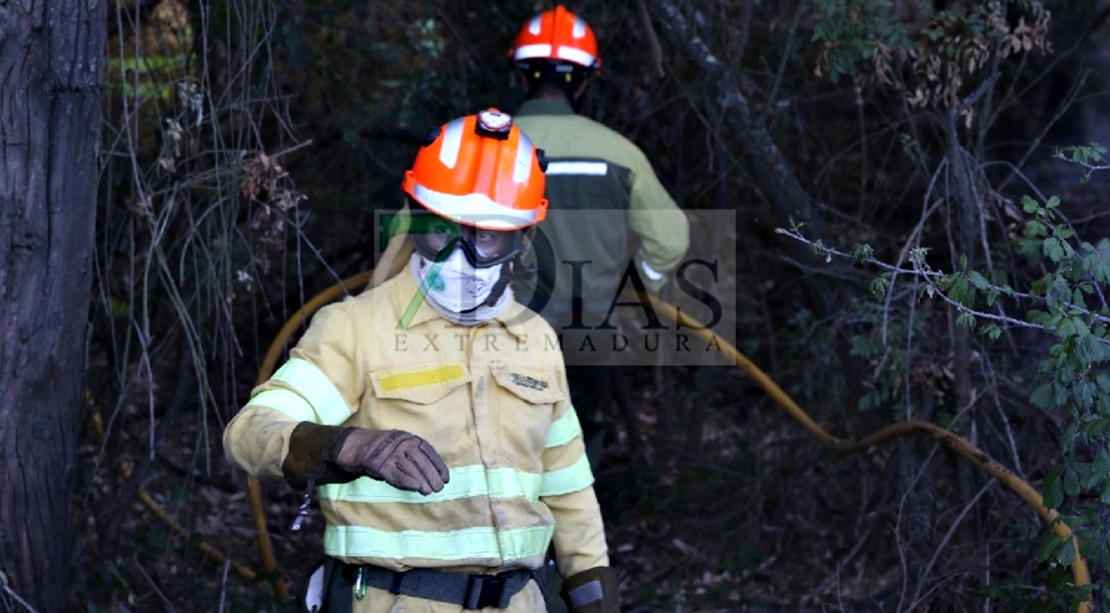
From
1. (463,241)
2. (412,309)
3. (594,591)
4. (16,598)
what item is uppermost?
(463,241)

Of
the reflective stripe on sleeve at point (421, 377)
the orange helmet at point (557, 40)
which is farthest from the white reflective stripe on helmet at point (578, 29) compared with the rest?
the reflective stripe on sleeve at point (421, 377)

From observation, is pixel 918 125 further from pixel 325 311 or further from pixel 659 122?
pixel 325 311

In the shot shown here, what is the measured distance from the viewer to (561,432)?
3.16 metres

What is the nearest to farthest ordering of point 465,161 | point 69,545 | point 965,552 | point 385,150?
point 465,161, point 69,545, point 965,552, point 385,150

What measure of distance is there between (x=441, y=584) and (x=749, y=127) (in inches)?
104

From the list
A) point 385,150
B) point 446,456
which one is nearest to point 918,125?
point 385,150

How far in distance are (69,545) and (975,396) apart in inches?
116

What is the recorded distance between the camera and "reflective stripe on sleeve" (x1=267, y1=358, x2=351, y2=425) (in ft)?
9.20

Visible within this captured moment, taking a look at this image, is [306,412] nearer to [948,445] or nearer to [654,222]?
[948,445]

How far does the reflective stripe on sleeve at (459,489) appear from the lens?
2.88 metres

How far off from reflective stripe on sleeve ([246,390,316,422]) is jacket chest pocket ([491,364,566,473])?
454 mm

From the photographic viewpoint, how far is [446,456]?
2947 millimetres

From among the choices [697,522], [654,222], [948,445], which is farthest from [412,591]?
[697,522]

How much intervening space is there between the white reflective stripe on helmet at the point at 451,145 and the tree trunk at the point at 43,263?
110 cm
